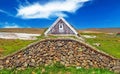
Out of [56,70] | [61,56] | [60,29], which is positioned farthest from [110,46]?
[56,70]

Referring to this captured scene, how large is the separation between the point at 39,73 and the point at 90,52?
4.54 m

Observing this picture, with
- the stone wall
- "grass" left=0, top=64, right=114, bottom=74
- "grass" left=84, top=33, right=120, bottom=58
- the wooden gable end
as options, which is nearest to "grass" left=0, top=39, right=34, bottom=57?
the stone wall

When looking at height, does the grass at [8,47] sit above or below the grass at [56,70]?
above

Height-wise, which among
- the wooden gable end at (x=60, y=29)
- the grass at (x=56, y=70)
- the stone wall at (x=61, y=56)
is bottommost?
the grass at (x=56, y=70)

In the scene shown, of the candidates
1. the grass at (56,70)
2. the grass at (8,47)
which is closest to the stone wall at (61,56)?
the grass at (56,70)

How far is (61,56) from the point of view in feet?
77.9

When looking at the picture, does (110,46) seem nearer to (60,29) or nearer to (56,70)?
(60,29)

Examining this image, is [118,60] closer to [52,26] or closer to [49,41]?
[49,41]

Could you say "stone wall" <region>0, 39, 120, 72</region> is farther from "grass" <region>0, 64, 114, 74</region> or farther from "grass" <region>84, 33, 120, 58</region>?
"grass" <region>84, 33, 120, 58</region>

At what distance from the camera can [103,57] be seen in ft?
78.5

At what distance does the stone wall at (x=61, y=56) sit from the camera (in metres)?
23.5

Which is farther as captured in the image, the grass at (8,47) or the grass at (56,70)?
the grass at (8,47)

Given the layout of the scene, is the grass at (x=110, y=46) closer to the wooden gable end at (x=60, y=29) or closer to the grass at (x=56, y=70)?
the grass at (x=56, y=70)

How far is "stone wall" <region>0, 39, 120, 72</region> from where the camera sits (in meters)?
23.5
